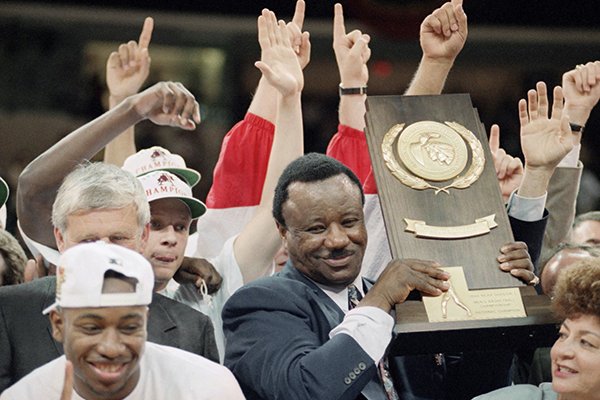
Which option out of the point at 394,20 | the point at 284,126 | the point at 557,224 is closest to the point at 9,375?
the point at 284,126

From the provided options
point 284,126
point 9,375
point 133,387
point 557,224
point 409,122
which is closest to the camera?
point 133,387

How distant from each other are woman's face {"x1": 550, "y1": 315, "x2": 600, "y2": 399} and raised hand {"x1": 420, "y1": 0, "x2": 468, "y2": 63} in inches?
38.1

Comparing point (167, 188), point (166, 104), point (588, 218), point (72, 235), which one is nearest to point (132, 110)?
point (166, 104)

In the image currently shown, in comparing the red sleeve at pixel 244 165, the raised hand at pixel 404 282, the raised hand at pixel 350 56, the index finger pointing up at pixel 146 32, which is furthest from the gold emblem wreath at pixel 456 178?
the index finger pointing up at pixel 146 32

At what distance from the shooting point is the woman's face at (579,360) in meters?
2.63

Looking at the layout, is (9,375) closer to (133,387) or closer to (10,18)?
(133,387)

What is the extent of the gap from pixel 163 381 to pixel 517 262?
915 mm

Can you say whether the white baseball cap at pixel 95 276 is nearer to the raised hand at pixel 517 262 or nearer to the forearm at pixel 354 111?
the raised hand at pixel 517 262

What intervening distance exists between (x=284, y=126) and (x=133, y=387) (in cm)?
117

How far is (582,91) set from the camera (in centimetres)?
359

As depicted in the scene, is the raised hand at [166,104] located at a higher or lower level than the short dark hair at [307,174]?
higher

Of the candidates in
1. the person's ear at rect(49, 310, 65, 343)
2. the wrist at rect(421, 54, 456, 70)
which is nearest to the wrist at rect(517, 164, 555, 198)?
the wrist at rect(421, 54, 456, 70)

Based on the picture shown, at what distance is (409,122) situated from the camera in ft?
9.89

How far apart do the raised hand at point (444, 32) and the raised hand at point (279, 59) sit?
38 cm
